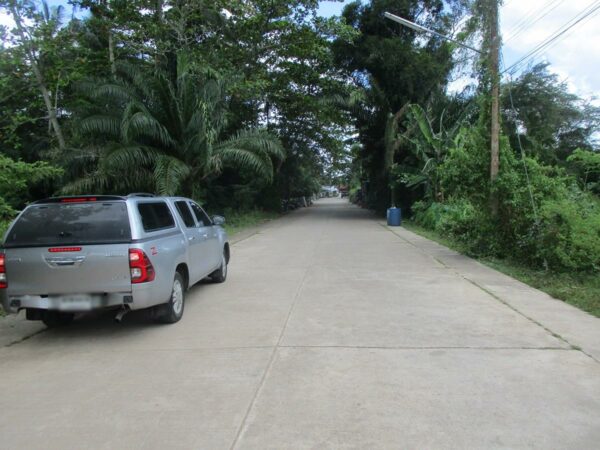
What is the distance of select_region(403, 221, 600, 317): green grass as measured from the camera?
7.91 m

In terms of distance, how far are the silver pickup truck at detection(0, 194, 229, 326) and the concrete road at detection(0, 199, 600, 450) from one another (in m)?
0.55

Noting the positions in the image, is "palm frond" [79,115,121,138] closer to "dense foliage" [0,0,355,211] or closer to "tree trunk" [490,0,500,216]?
"dense foliage" [0,0,355,211]

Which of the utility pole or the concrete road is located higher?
the utility pole

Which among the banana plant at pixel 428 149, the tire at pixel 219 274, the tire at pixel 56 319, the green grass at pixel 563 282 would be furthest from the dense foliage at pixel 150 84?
the green grass at pixel 563 282

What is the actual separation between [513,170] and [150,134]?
12249 millimetres

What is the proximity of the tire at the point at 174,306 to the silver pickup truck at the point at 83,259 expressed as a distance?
6.5 inches

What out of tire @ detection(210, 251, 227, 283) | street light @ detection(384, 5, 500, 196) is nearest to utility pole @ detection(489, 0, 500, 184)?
street light @ detection(384, 5, 500, 196)

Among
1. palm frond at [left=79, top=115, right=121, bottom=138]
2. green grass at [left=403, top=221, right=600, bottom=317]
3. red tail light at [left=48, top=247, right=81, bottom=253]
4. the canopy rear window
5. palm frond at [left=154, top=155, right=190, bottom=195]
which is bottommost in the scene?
green grass at [left=403, top=221, right=600, bottom=317]

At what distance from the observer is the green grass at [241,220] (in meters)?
24.5

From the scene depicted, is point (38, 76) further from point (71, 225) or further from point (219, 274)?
point (71, 225)

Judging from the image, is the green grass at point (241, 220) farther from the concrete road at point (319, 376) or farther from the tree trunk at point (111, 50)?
the concrete road at point (319, 376)

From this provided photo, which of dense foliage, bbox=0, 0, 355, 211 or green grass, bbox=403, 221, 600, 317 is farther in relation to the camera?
dense foliage, bbox=0, 0, 355, 211

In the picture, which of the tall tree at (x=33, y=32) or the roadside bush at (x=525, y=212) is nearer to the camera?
the roadside bush at (x=525, y=212)

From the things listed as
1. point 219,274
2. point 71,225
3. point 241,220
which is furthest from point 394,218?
point 71,225
